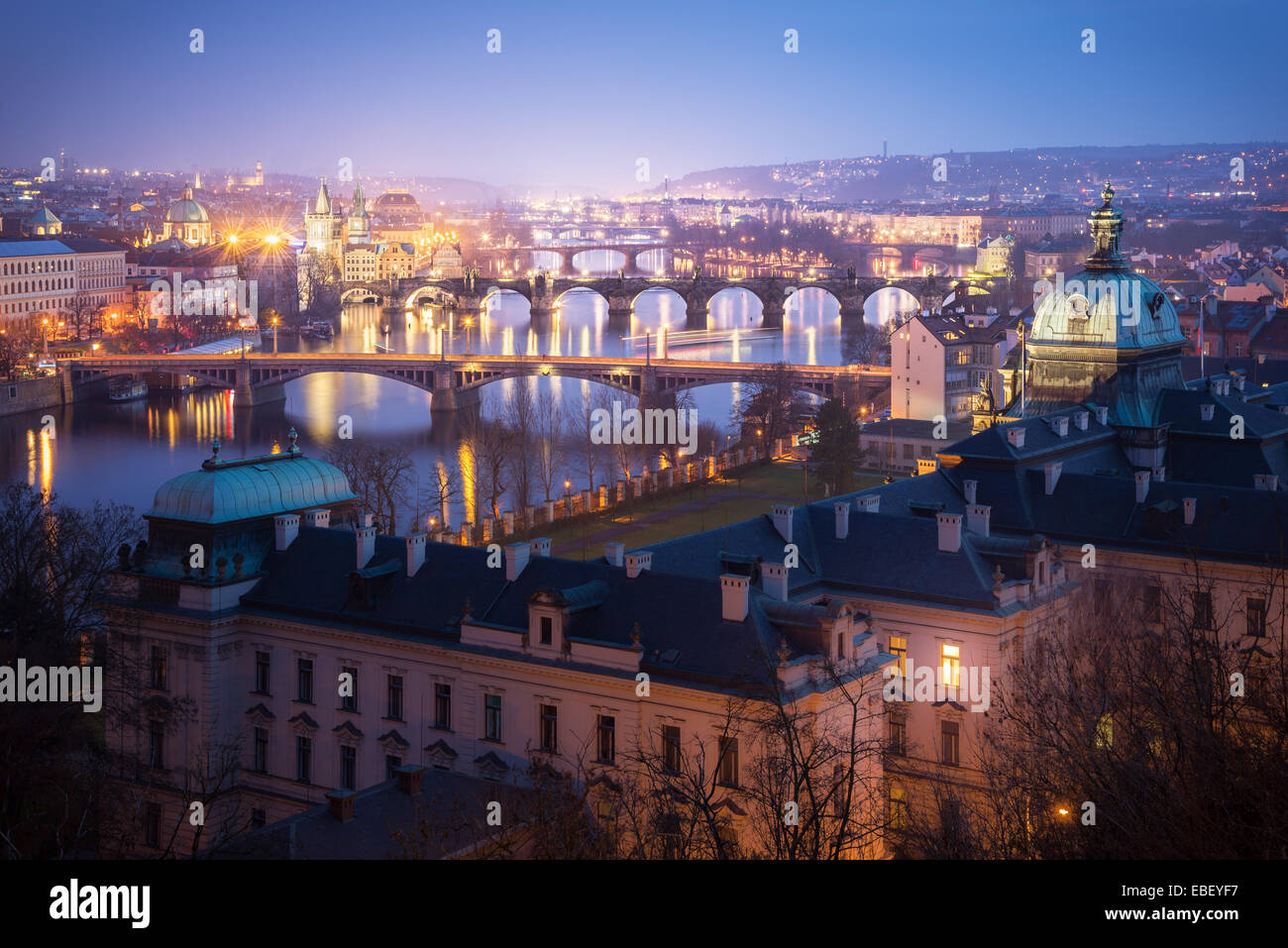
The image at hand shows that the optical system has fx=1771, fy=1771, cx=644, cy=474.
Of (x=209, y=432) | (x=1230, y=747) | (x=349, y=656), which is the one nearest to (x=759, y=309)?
(x=209, y=432)

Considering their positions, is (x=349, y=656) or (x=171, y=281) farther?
(x=171, y=281)

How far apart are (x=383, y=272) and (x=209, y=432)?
9001cm

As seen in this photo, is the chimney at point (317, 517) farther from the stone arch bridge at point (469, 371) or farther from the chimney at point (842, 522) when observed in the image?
the stone arch bridge at point (469, 371)

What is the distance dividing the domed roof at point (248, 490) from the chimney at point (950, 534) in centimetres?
824

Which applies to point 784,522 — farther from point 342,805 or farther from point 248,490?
point 342,805

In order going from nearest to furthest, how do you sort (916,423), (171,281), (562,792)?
(562,792), (916,423), (171,281)

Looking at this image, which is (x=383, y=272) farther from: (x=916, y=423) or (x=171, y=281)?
(x=916, y=423)

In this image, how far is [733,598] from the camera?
17.7 metres

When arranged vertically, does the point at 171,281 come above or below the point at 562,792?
above

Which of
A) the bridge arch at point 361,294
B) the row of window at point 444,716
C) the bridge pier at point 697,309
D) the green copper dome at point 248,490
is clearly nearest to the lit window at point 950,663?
the row of window at point 444,716

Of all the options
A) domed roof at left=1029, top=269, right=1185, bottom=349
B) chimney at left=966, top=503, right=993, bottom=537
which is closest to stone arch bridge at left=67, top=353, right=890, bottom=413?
domed roof at left=1029, top=269, right=1185, bottom=349

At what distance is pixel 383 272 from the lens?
146 metres

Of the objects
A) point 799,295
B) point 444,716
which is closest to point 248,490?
point 444,716

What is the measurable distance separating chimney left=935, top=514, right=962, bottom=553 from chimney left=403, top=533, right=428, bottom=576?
6.18 meters
